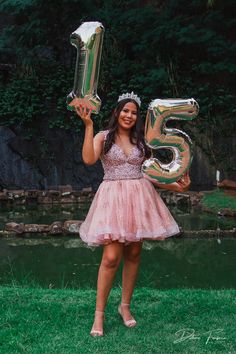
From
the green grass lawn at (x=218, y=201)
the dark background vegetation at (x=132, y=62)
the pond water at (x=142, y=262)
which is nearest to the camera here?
the pond water at (x=142, y=262)

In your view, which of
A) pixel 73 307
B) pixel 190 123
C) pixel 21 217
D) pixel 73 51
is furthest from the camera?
pixel 73 51

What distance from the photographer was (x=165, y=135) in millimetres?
3035

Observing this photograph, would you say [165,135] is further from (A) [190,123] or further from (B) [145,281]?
(A) [190,123]

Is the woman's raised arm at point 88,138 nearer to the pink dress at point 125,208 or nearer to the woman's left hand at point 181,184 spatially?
the pink dress at point 125,208

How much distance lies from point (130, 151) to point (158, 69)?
8598 mm

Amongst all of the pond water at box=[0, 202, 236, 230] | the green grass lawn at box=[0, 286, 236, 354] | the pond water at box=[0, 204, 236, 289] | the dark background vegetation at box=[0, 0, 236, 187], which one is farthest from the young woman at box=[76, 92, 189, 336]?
A: the dark background vegetation at box=[0, 0, 236, 187]

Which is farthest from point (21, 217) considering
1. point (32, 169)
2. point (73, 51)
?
point (73, 51)

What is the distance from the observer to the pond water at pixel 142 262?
4.86 m

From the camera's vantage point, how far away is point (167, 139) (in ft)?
9.98

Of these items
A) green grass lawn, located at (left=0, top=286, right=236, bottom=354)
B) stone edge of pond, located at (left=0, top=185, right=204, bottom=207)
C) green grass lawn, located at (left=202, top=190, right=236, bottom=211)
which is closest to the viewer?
green grass lawn, located at (left=0, top=286, right=236, bottom=354)

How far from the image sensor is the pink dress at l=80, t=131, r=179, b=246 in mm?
2902

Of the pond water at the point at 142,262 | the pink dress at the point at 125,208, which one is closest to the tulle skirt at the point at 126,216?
the pink dress at the point at 125,208

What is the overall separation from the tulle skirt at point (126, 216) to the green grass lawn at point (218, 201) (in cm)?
549

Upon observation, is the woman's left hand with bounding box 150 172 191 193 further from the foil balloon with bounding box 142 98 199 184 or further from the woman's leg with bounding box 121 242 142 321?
the woman's leg with bounding box 121 242 142 321
